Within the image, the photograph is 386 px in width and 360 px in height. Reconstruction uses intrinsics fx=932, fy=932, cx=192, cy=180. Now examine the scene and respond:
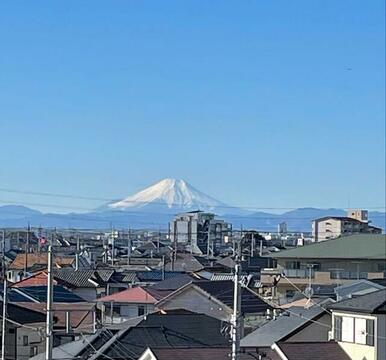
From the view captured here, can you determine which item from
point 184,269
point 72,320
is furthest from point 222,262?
point 72,320

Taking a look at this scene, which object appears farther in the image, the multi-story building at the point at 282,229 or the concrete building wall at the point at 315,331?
the multi-story building at the point at 282,229

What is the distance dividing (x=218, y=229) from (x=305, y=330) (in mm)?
74640

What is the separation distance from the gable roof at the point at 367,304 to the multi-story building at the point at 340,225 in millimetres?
48743

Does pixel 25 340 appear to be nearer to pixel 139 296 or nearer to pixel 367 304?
pixel 367 304

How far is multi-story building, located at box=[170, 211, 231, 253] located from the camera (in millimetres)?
83312

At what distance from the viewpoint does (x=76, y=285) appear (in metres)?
37.3

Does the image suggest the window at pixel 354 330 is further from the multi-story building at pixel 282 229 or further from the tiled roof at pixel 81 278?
the multi-story building at pixel 282 229

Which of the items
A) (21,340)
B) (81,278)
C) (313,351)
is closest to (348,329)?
(313,351)

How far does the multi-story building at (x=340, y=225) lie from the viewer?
67875mm

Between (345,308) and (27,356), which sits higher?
(345,308)

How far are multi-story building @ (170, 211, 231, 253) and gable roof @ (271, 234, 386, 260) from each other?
4340cm

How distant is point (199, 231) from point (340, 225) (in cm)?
1890

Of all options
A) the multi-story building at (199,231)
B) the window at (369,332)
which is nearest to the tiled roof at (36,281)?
the window at (369,332)

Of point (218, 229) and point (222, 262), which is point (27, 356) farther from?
point (218, 229)
